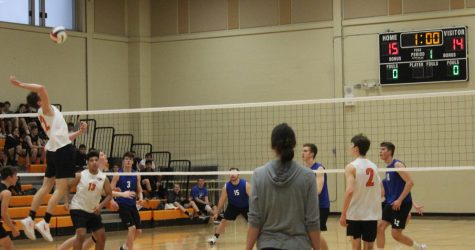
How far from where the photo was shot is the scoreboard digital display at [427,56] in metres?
21.2

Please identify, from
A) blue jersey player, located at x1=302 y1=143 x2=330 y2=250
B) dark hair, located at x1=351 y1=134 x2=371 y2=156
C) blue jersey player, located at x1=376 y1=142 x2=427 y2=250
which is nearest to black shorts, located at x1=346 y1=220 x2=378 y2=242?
dark hair, located at x1=351 y1=134 x2=371 y2=156

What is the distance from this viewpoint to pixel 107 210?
20562mm

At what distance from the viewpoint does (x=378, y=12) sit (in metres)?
22.8

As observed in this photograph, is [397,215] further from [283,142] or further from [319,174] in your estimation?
[283,142]

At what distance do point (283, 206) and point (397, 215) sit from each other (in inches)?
247

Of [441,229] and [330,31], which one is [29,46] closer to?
[330,31]

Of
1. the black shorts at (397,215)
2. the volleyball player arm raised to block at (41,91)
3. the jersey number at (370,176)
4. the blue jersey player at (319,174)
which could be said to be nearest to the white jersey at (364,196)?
the jersey number at (370,176)

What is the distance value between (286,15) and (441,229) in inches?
339

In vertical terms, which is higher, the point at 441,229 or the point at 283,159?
the point at 283,159

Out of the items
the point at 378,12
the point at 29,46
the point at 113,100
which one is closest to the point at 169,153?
the point at 113,100

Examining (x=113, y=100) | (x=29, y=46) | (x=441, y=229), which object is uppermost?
(x=29, y=46)

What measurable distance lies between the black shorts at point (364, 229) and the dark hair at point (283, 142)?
4014 millimetres

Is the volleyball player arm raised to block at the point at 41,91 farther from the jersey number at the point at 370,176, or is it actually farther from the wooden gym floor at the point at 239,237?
the wooden gym floor at the point at 239,237

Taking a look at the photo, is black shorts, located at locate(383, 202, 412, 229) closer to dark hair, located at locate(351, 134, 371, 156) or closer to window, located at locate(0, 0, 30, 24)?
dark hair, located at locate(351, 134, 371, 156)
